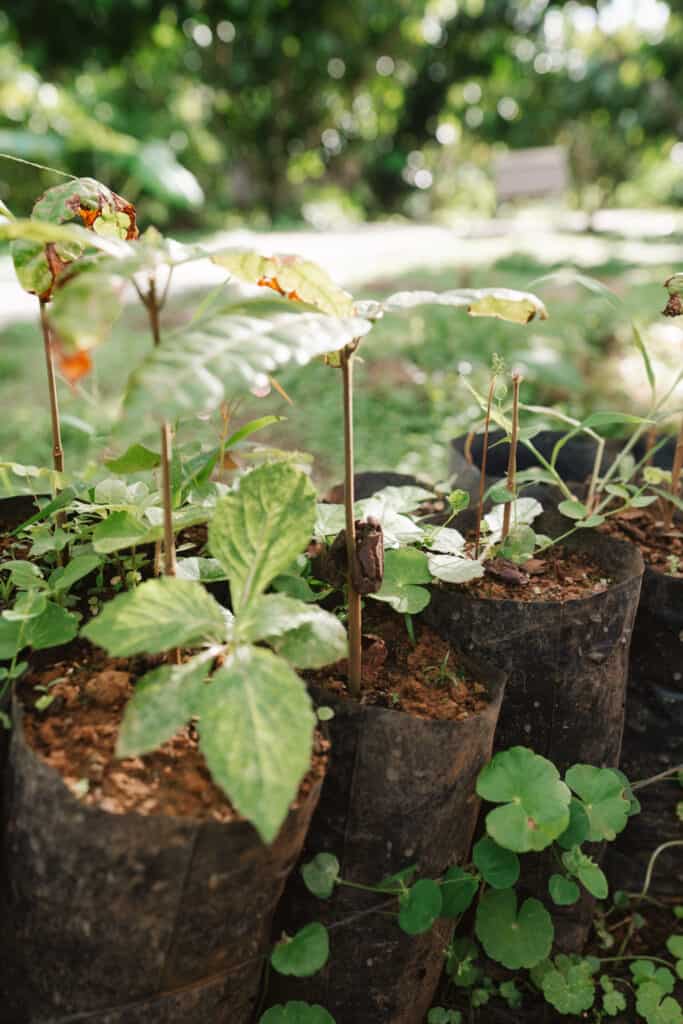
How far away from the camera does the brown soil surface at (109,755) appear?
0.72 meters

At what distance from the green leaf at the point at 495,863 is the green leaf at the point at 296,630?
0.38 meters

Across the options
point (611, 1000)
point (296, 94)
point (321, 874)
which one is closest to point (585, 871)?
point (611, 1000)

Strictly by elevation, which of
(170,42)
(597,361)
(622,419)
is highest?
(170,42)

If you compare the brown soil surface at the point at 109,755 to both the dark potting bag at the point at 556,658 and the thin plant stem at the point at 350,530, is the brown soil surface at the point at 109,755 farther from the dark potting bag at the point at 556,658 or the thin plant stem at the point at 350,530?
the dark potting bag at the point at 556,658

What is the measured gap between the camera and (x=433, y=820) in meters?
0.90

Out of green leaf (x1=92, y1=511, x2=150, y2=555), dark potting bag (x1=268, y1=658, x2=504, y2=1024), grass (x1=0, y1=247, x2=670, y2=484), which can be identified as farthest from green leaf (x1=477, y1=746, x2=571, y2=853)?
grass (x1=0, y1=247, x2=670, y2=484)

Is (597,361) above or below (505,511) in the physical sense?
below

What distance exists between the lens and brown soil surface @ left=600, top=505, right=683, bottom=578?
1272 millimetres

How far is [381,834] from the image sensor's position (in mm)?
891

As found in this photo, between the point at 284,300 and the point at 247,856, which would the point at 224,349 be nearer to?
the point at 284,300

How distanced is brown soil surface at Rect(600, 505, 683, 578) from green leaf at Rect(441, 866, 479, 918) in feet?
1.90

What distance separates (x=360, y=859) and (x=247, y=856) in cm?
21

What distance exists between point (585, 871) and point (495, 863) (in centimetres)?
14

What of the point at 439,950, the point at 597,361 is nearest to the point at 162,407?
the point at 439,950
